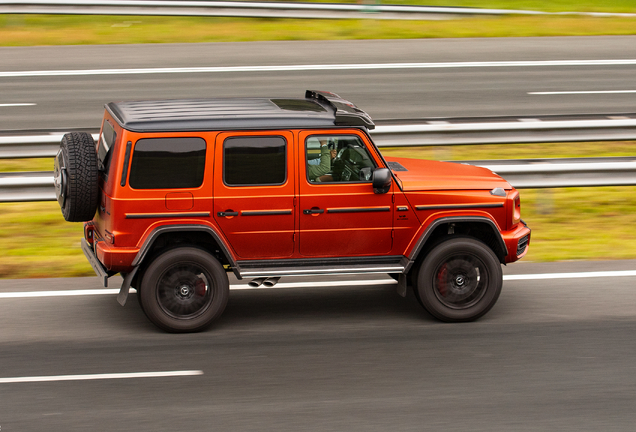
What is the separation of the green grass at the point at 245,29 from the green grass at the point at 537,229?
7.78 metres

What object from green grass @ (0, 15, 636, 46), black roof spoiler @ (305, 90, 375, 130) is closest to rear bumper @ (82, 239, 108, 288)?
black roof spoiler @ (305, 90, 375, 130)

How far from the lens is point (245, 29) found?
19.8 metres

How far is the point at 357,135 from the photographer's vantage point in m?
6.79

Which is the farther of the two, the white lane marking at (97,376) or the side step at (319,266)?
the side step at (319,266)

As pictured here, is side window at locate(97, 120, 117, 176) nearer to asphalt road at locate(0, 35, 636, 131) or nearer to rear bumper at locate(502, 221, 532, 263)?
rear bumper at locate(502, 221, 532, 263)

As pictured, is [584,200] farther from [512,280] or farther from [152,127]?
[152,127]

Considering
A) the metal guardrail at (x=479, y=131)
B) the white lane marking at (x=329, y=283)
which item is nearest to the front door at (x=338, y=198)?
the white lane marking at (x=329, y=283)

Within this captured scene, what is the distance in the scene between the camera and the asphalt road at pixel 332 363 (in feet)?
17.6

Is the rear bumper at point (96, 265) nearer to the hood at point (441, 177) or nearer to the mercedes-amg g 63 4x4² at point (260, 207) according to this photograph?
the mercedes-amg g 63 4x4² at point (260, 207)

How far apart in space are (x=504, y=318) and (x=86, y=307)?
391 cm

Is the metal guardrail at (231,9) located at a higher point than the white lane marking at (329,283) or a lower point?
higher

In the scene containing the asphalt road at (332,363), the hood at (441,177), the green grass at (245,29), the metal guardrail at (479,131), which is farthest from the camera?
the green grass at (245,29)

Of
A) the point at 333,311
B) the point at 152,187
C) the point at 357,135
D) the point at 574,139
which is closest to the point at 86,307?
the point at 152,187

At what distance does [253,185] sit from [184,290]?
1.07 m
